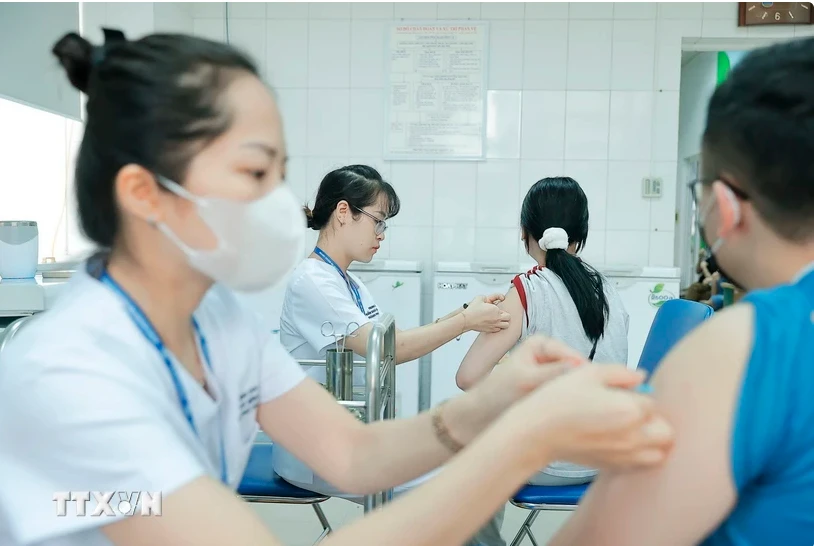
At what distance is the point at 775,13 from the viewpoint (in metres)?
3.82

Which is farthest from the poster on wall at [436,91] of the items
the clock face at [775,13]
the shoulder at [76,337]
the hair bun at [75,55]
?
the shoulder at [76,337]

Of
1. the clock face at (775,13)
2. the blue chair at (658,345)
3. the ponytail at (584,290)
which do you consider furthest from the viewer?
the clock face at (775,13)

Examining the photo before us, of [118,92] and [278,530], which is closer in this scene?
[118,92]

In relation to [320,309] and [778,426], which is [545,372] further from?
[320,309]

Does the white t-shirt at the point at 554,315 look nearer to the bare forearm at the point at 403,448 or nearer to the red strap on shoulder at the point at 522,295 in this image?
the red strap on shoulder at the point at 522,295

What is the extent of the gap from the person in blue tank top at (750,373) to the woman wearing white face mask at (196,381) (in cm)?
5

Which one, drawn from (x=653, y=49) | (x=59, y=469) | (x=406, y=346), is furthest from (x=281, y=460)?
(x=653, y=49)

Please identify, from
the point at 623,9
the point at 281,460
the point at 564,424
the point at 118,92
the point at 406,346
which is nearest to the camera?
the point at 564,424

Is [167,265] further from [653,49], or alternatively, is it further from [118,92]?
[653,49]

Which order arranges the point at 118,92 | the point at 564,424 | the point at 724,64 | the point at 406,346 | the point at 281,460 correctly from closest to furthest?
the point at 564,424 < the point at 118,92 < the point at 281,460 < the point at 406,346 < the point at 724,64

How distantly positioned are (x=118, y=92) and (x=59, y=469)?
428mm

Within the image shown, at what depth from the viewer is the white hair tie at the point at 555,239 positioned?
194 centimetres

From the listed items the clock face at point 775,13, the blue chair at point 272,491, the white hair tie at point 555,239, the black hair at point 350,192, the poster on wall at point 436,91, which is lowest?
the blue chair at point 272,491

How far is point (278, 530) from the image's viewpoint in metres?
2.47
